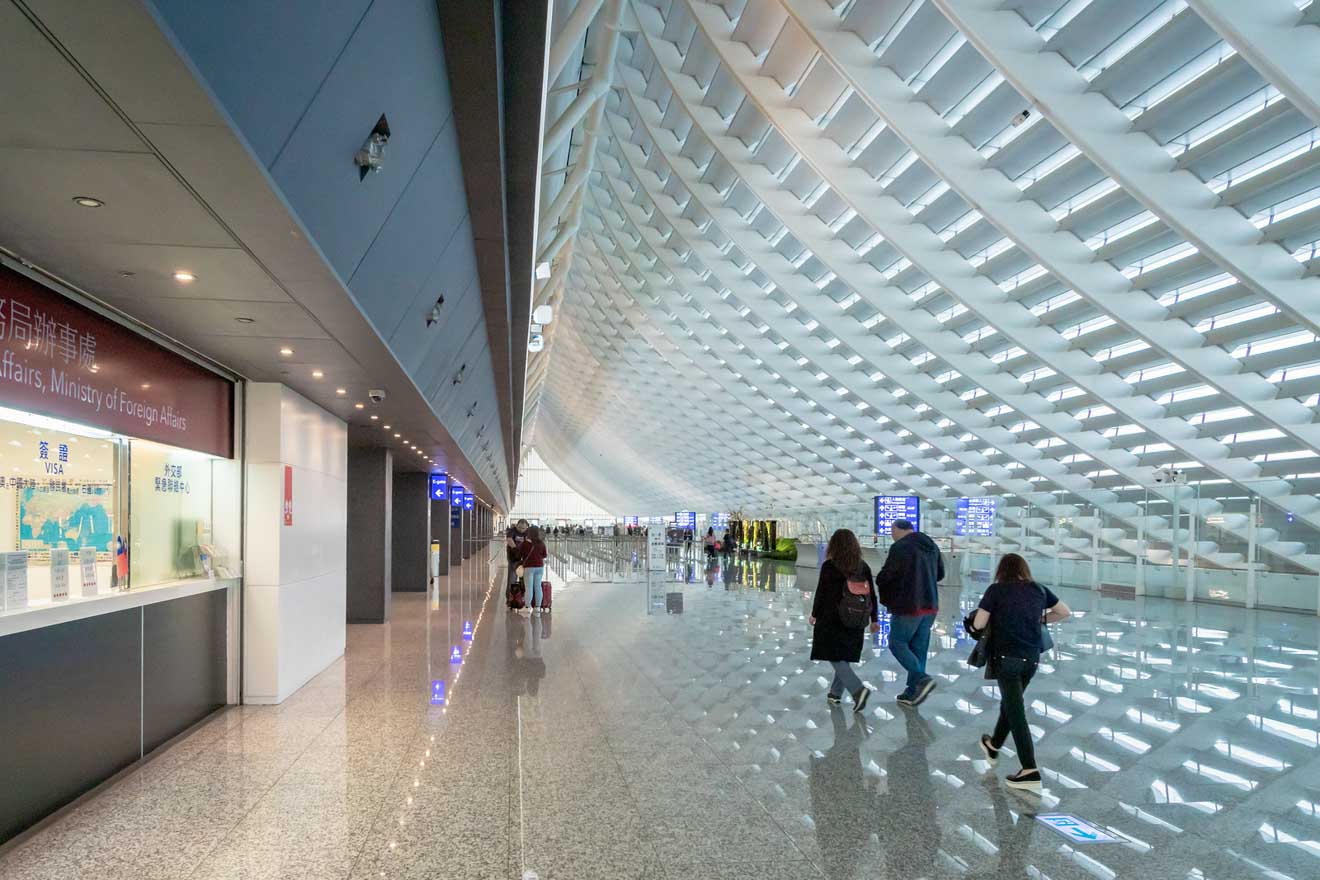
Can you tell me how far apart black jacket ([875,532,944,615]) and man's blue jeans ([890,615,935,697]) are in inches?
3.6

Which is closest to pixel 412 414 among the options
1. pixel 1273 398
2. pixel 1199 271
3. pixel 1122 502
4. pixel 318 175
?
pixel 318 175

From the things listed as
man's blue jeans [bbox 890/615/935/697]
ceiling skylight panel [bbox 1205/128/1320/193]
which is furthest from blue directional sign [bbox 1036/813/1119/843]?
ceiling skylight panel [bbox 1205/128/1320/193]

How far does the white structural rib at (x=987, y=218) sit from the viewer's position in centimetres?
1333

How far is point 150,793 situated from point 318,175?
4.10 m

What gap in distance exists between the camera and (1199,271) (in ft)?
52.3

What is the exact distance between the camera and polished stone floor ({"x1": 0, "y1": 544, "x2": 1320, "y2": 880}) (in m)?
4.61

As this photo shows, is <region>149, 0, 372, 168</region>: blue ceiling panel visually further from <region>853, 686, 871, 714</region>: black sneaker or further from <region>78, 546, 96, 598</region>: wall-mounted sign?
<region>853, 686, 871, 714</region>: black sneaker

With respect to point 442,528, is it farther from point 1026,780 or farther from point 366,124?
point 366,124

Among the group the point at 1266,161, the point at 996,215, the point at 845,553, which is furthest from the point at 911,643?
the point at 1266,161

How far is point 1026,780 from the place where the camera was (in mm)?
5703

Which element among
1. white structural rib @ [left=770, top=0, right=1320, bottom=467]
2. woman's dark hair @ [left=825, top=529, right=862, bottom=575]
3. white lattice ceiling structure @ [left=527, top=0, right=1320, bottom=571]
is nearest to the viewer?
woman's dark hair @ [left=825, top=529, right=862, bottom=575]

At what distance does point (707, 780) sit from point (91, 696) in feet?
12.8

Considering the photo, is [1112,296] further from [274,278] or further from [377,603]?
[274,278]

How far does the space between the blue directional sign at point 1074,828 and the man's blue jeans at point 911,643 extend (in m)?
3.20
